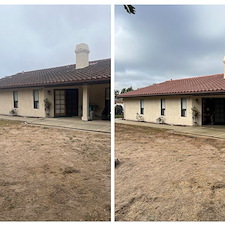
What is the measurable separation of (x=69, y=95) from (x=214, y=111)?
24.1 feet

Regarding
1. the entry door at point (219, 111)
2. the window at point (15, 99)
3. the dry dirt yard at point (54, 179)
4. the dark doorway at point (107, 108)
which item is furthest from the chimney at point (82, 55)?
the entry door at point (219, 111)

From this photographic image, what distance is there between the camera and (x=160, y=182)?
3391mm

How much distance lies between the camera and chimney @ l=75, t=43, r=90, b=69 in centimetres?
1048

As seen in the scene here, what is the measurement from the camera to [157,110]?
1221cm

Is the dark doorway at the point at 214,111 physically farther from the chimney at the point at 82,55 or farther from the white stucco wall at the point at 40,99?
the chimney at the point at 82,55

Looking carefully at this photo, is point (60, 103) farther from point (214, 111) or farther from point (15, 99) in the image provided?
point (214, 111)

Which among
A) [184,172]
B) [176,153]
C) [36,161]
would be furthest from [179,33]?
[36,161]

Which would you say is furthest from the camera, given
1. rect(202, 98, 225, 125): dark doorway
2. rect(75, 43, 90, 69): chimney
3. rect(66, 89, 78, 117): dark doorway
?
rect(66, 89, 78, 117): dark doorway

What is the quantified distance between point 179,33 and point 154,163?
101 inches

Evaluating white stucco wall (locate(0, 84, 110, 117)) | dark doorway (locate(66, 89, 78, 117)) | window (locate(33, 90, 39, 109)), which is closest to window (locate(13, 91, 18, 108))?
white stucco wall (locate(0, 84, 110, 117))

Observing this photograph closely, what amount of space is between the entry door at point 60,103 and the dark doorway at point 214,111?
22.9 feet

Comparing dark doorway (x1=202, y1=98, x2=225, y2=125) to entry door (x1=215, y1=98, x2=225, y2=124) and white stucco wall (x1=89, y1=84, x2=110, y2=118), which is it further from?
white stucco wall (x1=89, y1=84, x2=110, y2=118)

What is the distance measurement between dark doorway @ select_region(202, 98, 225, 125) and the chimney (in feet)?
20.8

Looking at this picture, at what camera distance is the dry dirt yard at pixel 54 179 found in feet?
7.88
